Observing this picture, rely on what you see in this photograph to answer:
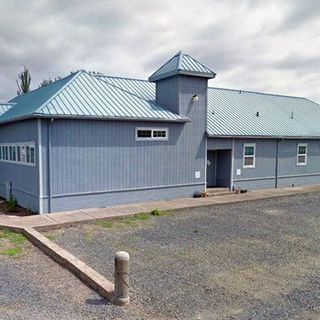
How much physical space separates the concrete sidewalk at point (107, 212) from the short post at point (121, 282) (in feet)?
16.5

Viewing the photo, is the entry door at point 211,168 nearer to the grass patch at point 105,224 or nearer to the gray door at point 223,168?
the gray door at point 223,168

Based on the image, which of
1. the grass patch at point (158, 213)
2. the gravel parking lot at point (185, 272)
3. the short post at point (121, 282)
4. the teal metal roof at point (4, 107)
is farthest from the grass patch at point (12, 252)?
the teal metal roof at point (4, 107)

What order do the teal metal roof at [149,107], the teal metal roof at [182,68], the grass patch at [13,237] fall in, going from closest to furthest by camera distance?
the grass patch at [13,237] < the teal metal roof at [149,107] < the teal metal roof at [182,68]

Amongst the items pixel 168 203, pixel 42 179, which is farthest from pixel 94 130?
pixel 168 203

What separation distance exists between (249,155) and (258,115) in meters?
3.57

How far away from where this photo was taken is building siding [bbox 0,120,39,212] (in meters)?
11.4

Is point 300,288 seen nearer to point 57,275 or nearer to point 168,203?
point 57,275

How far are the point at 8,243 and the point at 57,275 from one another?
2.68 meters

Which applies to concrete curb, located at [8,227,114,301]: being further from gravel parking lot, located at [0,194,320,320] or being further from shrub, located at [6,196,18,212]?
shrub, located at [6,196,18,212]

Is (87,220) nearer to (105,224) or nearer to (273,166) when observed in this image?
(105,224)

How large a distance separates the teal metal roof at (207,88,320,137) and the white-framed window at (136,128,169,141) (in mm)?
2437

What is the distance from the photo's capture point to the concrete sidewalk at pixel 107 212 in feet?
31.8

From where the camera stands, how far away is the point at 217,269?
6527 millimetres

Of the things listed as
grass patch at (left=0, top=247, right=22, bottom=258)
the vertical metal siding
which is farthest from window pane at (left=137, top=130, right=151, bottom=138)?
grass patch at (left=0, top=247, right=22, bottom=258)
